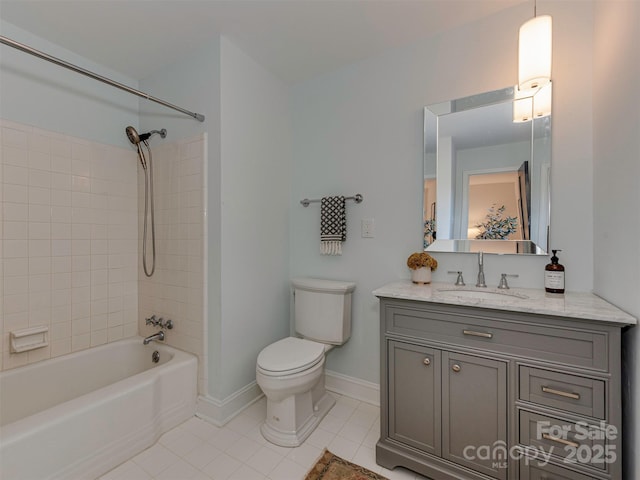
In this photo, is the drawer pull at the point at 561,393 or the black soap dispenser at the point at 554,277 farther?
the black soap dispenser at the point at 554,277

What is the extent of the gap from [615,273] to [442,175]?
93 cm

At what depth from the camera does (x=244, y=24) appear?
1.70 metres

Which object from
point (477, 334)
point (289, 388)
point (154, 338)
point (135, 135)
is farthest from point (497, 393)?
point (135, 135)

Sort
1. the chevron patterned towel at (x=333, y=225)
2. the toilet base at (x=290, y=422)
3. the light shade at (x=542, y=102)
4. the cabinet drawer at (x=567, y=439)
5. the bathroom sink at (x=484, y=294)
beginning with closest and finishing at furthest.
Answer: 1. the cabinet drawer at (x=567, y=439)
2. the bathroom sink at (x=484, y=294)
3. the light shade at (x=542, y=102)
4. the toilet base at (x=290, y=422)
5. the chevron patterned towel at (x=333, y=225)

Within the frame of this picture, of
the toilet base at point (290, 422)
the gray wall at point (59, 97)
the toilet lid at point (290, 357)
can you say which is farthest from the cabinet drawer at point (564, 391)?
the gray wall at point (59, 97)

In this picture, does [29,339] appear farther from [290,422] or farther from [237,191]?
[290,422]

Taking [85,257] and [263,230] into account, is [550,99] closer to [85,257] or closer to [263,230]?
[263,230]

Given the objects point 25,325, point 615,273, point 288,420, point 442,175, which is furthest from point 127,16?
point 615,273

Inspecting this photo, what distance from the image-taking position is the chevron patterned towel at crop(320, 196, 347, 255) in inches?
81.2

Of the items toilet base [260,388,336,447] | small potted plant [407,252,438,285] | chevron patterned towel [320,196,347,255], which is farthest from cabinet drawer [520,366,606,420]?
chevron patterned towel [320,196,347,255]

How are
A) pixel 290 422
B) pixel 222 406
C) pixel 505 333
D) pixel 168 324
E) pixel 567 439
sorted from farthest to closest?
pixel 168 324
pixel 222 406
pixel 290 422
pixel 505 333
pixel 567 439

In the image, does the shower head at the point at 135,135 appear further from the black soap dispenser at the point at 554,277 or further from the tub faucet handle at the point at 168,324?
the black soap dispenser at the point at 554,277

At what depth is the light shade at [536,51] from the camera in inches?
52.0

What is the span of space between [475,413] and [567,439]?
304 mm
